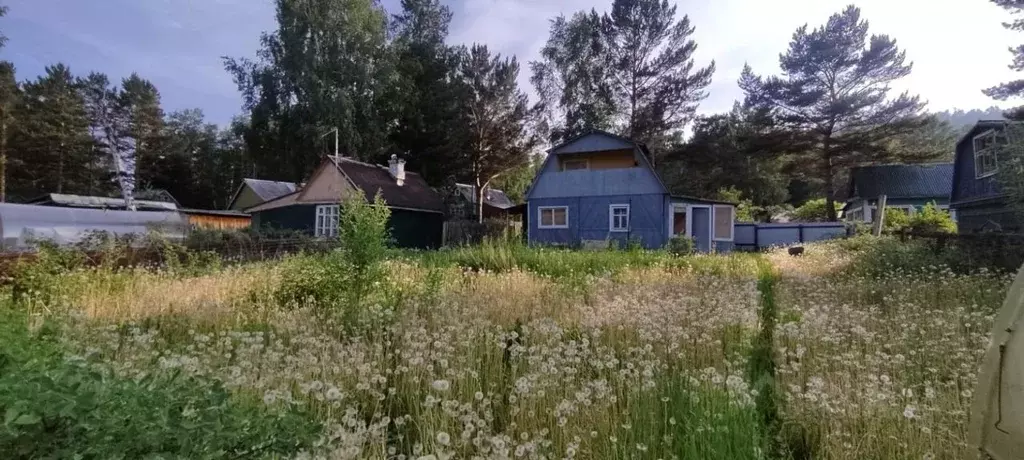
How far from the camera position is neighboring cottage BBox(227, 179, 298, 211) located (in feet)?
115

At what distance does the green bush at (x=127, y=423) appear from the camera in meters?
1.59

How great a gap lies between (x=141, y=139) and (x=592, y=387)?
2059 inches

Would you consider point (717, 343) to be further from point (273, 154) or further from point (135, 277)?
point (273, 154)

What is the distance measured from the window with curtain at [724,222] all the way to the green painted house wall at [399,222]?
541 inches

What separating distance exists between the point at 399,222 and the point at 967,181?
74.2ft

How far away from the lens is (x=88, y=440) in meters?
1.66

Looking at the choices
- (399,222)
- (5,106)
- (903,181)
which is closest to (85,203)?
(5,106)

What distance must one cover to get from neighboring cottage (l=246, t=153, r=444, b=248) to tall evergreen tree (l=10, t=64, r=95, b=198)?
20335mm

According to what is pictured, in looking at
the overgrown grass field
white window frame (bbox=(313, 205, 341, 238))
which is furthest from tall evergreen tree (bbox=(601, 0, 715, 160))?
the overgrown grass field

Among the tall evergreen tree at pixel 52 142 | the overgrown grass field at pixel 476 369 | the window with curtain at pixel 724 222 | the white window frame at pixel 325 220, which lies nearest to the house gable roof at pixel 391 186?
the white window frame at pixel 325 220

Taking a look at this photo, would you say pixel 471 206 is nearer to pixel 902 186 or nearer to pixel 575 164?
pixel 575 164

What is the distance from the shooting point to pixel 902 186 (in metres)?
30.0

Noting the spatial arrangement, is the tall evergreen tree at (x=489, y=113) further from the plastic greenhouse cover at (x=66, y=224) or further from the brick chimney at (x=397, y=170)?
the plastic greenhouse cover at (x=66, y=224)

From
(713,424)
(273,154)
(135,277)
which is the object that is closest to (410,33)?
(273,154)
